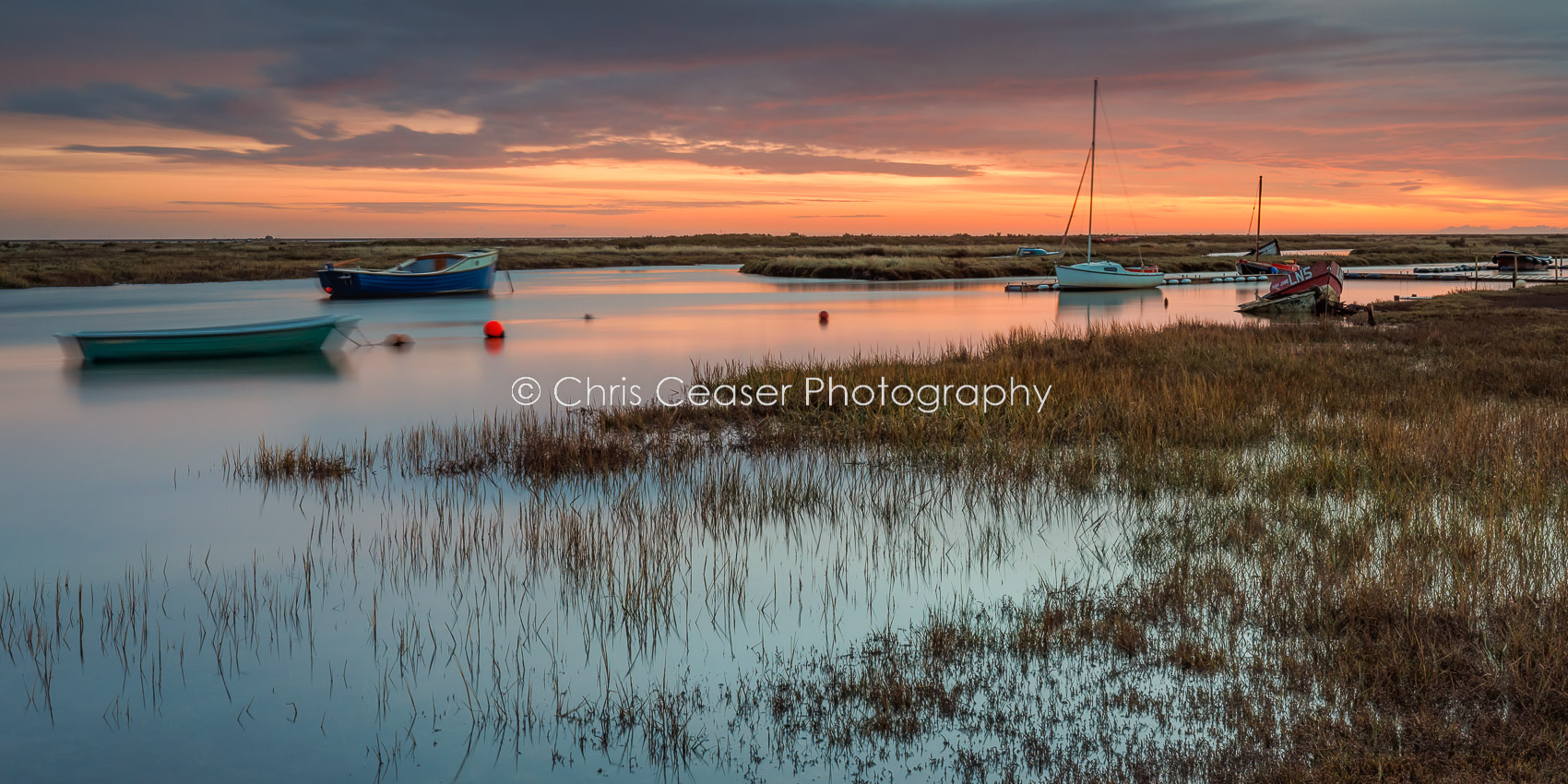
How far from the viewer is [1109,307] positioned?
3859cm

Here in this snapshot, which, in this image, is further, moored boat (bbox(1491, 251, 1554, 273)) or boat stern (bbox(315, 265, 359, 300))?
moored boat (bbox(1491, 251, 1554, 273))

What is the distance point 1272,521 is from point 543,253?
85.2m

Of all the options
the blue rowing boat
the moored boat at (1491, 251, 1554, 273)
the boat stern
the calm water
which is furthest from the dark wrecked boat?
the boat stern

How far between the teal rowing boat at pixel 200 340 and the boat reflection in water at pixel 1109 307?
19.7 m

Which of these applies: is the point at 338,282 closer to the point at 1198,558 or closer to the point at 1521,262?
the point at 1198,558

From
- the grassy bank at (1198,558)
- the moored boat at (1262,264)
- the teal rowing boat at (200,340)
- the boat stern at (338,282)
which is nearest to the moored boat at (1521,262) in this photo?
the moored boat at (1262,264)

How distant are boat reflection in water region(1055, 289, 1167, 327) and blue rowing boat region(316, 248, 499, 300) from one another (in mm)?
24645

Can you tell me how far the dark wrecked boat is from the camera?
29.0 m

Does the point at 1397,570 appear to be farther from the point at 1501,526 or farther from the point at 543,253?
the point at 543,253

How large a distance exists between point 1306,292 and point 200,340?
94.6 ft

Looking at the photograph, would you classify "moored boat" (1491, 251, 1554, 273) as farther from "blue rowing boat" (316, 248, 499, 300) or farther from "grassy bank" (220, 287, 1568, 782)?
"blue rowing boat" (316, 248, 499, 300)

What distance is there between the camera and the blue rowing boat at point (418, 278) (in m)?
41.1

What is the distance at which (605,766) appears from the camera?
4625mm

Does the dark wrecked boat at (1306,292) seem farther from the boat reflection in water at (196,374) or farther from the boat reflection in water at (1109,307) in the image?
the boat reflection in water at (196,374)
